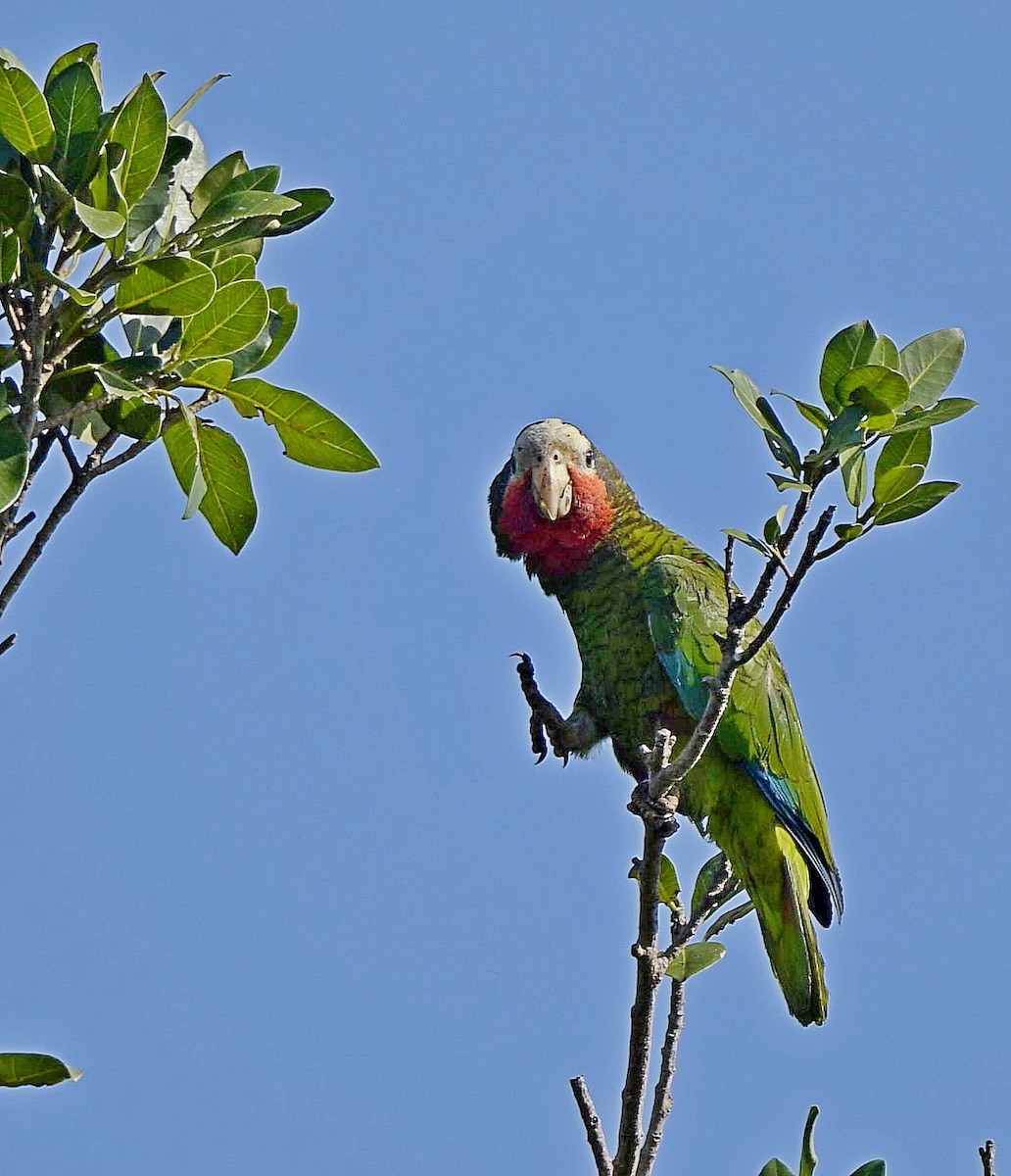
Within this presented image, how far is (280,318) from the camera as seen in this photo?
2.52 metres

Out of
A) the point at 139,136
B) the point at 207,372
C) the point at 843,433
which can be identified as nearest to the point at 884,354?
the point at 843,433

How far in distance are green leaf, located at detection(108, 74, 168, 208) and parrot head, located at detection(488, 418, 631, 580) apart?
2429mm

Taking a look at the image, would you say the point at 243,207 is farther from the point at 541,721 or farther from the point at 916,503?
the point at 541,721

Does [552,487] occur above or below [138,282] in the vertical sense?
above

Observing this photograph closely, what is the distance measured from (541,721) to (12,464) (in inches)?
90.9

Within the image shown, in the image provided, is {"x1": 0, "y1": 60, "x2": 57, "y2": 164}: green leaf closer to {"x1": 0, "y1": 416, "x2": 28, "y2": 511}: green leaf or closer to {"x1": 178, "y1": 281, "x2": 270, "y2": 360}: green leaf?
{"x1": 178, "y1": 281, "x2": 270, "y2": 360}: green leaf

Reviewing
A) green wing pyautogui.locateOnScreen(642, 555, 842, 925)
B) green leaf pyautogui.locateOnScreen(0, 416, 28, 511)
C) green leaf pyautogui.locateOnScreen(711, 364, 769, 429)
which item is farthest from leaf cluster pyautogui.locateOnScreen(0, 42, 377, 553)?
green wing pyautogui.locateOnScreen(642, 555, 842, 925)

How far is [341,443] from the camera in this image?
2496 millimetres

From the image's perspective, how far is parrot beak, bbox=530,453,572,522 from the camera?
4.42 meters

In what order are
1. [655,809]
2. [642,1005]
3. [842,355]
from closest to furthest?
[842,355] < [642,1005] < [655,809]

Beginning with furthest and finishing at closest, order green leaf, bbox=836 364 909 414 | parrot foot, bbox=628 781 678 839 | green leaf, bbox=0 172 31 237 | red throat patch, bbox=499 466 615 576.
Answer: red throat patch, bbox=499 466 615 576 < parrot foot, bbox=628 781 678 839 < green leaf, bbox=836 364 909 414 < green leaf, bbox=0 172 31 237

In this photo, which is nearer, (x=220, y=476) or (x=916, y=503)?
(x=916, y=503)

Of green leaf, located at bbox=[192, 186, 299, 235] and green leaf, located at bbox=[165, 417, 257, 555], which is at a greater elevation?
green leaf, located at bbox=[192, 186, 299, 235]

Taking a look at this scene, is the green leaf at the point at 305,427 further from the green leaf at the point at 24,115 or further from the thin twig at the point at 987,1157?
the thin twig at the point at 987,1157
